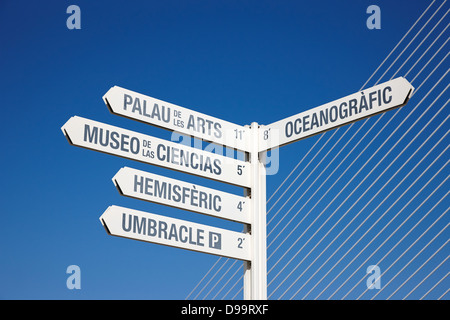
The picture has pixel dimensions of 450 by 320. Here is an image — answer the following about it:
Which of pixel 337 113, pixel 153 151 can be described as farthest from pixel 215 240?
pixel 337 113

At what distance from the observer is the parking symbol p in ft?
27.3

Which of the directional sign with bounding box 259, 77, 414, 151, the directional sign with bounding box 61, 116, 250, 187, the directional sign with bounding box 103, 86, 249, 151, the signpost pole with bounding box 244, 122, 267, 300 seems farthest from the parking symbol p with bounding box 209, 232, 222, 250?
the directional sign with bounding box 259, 77, 414, 151

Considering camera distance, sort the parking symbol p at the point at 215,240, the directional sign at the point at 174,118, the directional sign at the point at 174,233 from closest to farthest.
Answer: the directional sign at the point at 174,233
the directional sign at the point at 174,118
the parking symbol p at the point at 215,240

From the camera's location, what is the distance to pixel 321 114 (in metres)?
8.56

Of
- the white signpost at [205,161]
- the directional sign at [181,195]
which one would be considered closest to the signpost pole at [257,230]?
the white signpost at [205,161]

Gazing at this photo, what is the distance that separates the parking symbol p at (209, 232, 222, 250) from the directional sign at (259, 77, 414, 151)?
1278 mm

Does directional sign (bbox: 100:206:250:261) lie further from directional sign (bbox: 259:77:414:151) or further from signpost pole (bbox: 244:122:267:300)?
directional sign (bbox: 259:77:414:151)

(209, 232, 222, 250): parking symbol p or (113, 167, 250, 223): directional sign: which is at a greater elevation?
(113, 167, 250, 223): directional sign

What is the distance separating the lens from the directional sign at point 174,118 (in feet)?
27.0

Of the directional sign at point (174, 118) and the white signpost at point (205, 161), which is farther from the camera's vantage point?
the directional sign at point (174, 118)

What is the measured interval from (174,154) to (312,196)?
1879 mm

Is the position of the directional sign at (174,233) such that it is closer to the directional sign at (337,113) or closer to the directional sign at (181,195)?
the directional sign at (181,195)

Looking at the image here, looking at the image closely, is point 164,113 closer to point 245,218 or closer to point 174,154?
point 174,154
